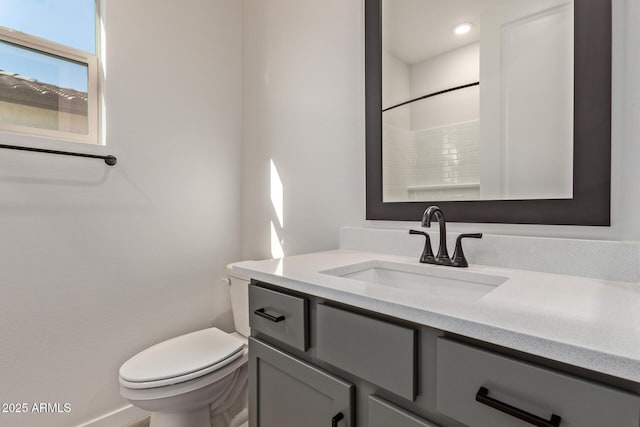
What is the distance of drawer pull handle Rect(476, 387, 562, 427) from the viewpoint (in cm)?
44

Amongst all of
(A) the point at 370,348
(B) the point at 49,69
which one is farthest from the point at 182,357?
(B) the point at 49,69

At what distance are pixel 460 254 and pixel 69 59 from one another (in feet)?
6.24

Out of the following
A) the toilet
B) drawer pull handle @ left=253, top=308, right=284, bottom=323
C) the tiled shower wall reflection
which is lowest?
the toilet

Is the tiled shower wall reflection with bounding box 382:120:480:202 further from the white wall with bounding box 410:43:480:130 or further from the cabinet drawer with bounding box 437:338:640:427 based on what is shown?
the cabinet drawer with bounding box 437:338:640:427

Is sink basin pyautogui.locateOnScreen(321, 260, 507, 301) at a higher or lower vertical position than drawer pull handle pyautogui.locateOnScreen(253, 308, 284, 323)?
higher

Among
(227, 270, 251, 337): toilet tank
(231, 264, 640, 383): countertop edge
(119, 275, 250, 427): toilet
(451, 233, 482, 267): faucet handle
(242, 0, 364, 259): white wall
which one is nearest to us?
(231, 264, 640, 383): countertop edge

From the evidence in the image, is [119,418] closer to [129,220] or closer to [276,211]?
[129,220]

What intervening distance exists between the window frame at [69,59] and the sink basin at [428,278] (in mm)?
1403

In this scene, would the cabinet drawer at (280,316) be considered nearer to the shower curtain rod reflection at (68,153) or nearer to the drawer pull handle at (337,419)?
the drawer pull handle at (337,419)

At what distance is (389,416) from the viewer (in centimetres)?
62

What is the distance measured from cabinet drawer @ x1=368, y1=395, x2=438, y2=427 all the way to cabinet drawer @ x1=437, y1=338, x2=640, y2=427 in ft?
0.21

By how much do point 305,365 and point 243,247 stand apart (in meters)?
1.31

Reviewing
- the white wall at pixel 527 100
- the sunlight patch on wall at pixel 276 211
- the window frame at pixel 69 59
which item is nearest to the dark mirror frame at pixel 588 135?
the white wall at pixel 527 100

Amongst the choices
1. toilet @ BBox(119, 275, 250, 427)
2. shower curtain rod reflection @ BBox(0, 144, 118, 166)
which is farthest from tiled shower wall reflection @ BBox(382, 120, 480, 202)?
shower curtain rod reflection @ BBox(0, 144, 118, 166)
